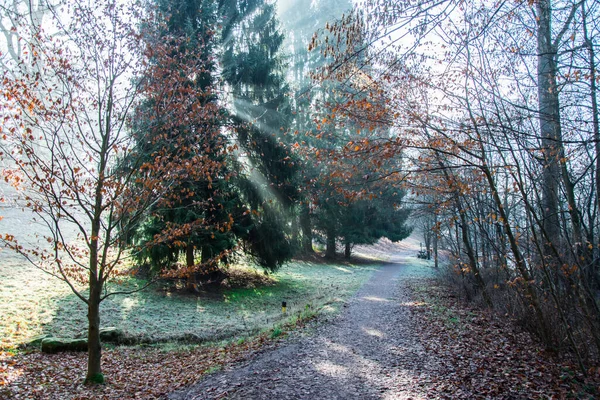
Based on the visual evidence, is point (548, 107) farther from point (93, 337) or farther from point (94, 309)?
point (93, 337)

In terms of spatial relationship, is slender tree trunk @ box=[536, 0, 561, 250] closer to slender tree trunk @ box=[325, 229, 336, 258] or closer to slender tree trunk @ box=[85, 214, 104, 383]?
slender tree trunk @ box=[85, 214, 104, 383]

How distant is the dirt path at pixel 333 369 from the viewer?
5312mm

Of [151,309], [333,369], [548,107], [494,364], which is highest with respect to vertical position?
[548,107]

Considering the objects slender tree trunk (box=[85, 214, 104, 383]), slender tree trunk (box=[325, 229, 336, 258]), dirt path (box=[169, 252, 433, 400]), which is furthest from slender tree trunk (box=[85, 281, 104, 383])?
slender tree trunk (box=[325, 229, 336, 258])

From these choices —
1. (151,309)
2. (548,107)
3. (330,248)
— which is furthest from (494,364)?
(330,248)

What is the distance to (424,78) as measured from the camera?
714 centimetres

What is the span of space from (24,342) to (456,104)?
986 centimetres

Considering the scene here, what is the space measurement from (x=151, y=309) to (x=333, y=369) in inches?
310

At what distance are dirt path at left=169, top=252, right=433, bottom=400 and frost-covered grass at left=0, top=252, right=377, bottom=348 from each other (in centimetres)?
269

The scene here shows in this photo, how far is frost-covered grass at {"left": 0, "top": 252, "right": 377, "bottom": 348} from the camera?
31.3 ft

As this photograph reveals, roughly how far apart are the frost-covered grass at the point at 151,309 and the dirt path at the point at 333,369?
8.84 feet

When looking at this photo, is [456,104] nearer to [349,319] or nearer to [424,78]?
[424,78]

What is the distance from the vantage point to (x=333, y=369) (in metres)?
6.11

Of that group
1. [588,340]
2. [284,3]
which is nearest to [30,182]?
[588,340]
